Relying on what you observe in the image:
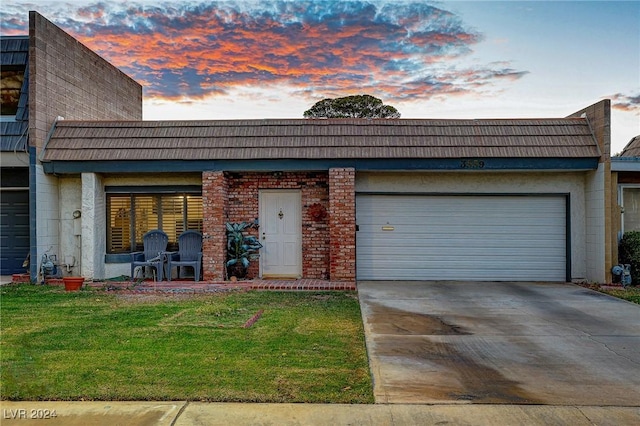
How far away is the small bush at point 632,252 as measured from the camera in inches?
434

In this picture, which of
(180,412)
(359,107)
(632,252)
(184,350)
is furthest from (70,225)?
(359,107)

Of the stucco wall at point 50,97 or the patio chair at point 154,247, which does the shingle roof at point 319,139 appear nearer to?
the stucco wall at point 50,97

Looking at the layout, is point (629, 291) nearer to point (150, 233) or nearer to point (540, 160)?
point (540, 160)

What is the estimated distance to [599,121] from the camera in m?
10.8

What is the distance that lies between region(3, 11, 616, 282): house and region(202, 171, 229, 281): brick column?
0.08ft

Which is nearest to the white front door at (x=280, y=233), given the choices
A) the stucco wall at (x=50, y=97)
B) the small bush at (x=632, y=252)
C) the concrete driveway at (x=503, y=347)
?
the concrete driveway at (x=503, y=347)

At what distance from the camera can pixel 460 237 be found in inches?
461

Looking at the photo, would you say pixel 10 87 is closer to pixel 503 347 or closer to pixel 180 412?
pixel 180 412

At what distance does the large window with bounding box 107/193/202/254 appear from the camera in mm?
11977

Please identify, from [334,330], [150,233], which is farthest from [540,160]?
[150,233]

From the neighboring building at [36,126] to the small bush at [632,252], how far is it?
494 inches

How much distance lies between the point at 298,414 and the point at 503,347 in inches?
121

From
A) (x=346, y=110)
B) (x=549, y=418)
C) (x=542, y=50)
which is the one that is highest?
(x=346, y=110)

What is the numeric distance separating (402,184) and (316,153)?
221 cm
